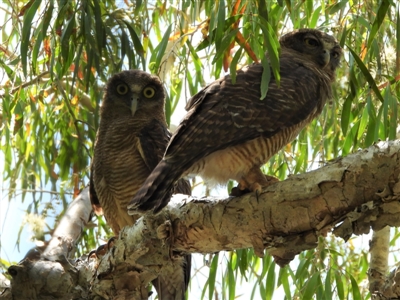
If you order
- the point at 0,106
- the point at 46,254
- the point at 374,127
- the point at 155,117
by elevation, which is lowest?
the point at 46,254

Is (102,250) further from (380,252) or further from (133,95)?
(380,252)

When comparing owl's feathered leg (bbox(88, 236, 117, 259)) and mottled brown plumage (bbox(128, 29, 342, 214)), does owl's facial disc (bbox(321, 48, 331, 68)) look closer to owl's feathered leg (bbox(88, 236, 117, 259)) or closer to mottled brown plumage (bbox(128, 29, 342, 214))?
mottled brown plumage (bbox(128, 29, 342, 214))

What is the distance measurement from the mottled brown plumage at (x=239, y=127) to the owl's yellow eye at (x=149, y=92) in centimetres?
83

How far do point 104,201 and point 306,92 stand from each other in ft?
4.19

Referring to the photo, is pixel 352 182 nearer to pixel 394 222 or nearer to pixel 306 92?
pixel 394 222

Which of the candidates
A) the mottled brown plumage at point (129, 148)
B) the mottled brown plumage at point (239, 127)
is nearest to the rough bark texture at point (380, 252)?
the mottled brown plumage at point (239, 127)

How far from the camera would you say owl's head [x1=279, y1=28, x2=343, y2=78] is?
378 centimetres

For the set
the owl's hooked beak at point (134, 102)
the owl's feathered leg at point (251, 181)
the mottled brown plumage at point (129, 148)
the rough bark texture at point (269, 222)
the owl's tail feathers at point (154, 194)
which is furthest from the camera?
the owl's hooked beak at point (134, 102)

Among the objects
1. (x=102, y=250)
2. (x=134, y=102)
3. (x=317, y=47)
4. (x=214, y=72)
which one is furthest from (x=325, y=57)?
(x=102, y=250)

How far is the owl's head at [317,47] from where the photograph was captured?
3.78 m

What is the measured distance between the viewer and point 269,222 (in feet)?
7.72

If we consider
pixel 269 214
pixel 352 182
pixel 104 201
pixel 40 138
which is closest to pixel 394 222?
pixel 352 182

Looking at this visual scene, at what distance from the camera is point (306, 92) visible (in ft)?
10.4

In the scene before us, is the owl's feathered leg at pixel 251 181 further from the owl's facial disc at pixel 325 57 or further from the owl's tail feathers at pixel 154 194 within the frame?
→ the owl's facial disc at pixel 325 57
